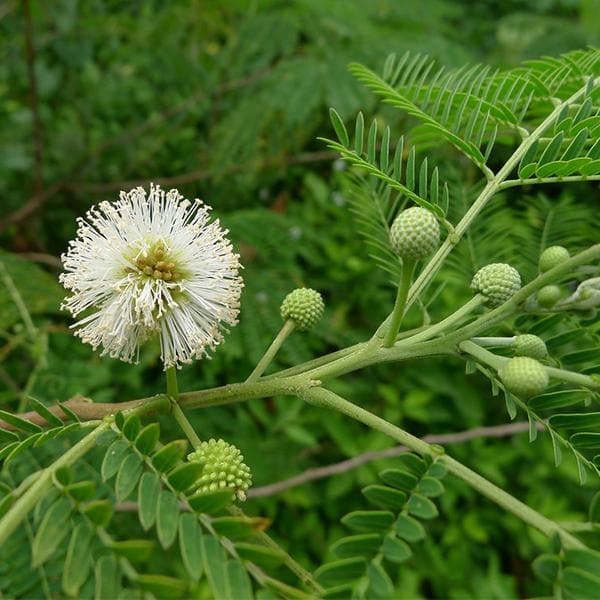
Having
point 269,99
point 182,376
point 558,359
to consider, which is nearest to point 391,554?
point 558,359

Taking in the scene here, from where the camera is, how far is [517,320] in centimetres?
156

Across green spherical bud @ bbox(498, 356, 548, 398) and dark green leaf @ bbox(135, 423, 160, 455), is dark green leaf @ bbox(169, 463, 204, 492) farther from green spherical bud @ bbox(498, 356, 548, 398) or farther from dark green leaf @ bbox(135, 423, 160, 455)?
green spherical bud @ bbox(498, 356, 548, 398)

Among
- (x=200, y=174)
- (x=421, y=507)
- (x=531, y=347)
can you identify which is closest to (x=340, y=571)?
(x=421, y=507)

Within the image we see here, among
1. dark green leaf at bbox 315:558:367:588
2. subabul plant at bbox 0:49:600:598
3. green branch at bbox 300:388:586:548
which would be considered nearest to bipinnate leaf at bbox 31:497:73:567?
subabul plant at bbox 0:49:600:598

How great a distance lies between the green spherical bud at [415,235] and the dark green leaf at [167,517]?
565 millimetres

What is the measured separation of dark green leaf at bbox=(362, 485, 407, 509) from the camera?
3.06 ft

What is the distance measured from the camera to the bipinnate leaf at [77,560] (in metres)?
0.83

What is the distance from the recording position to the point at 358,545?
2.96ft

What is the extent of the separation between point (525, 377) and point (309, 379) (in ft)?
1.28

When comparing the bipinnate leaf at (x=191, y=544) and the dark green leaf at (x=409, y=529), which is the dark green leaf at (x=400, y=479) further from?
the bipinnate leaf at (x=191, y=544)

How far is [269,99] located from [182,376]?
138cm

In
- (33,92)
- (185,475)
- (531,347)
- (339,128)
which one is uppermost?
(339,128)

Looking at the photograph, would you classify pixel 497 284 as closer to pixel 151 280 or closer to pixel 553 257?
pixel 553 257

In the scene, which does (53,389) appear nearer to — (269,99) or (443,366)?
(269,99)
